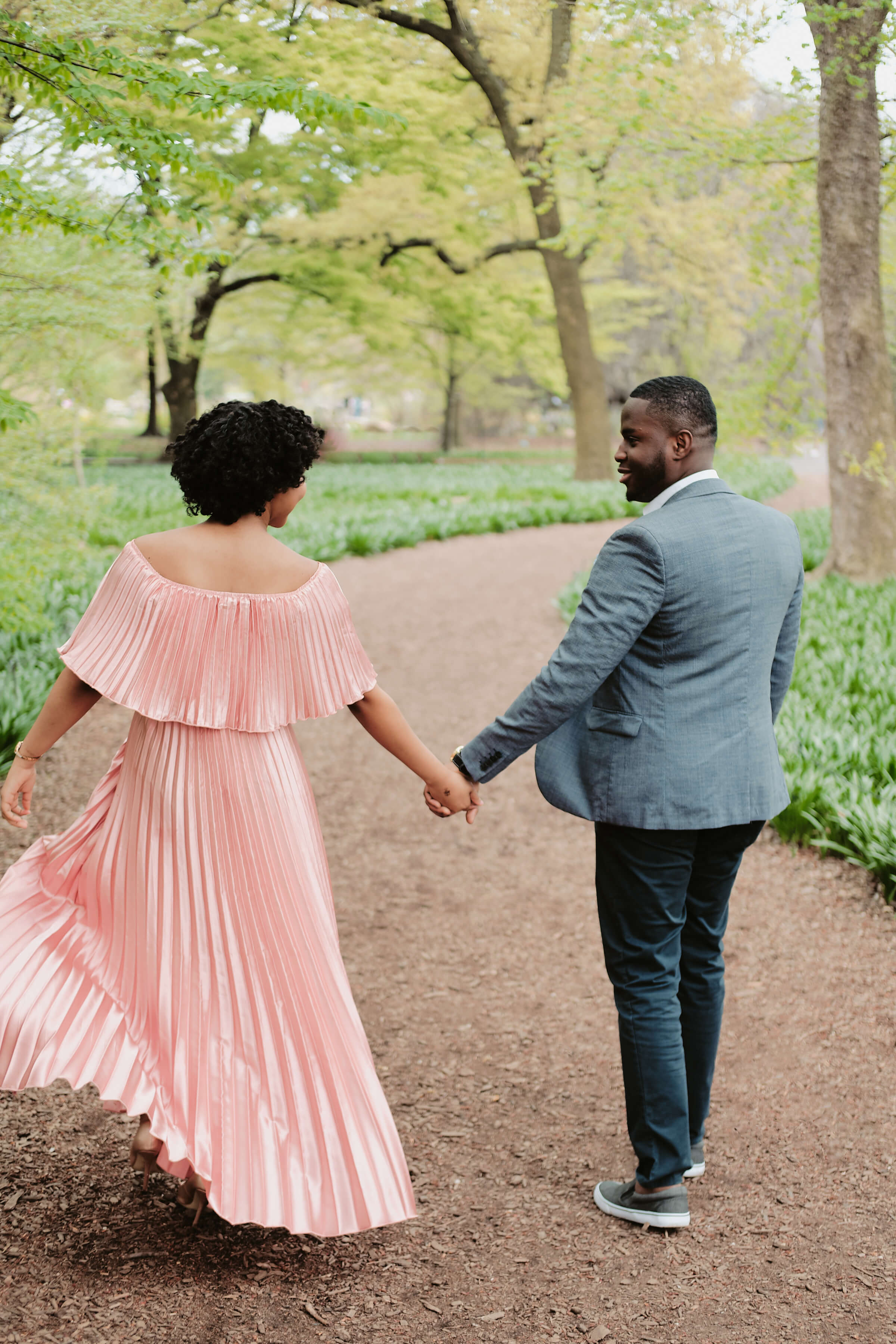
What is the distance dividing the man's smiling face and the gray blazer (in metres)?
0.07

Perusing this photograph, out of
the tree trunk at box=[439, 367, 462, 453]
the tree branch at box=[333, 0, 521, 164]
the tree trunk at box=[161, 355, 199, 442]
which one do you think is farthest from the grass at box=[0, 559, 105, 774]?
the tree trunk at box=[439, 367, 462, 453]

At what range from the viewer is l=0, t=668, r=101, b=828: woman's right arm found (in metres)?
2.31

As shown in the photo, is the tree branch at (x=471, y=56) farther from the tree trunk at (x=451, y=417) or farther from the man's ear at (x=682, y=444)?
the tree trunk at (x=451, y=417)

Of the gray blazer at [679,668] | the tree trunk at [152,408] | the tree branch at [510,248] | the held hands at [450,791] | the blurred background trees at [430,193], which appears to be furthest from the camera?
the tree trunk at [152,408]

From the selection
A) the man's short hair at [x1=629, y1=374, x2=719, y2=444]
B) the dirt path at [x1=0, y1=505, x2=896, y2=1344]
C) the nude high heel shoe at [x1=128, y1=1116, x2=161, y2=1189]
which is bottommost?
the dirt path at [x1=0, y1=505, x2=896, y2=1344]

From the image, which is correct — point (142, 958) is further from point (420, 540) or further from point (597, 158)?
point (420, 540)

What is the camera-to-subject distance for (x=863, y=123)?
7648 millimetres

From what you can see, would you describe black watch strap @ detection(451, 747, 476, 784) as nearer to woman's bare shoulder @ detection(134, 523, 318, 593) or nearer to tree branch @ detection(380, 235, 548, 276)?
woman's bare shoulder @ detection(134, 523, 318, 593)

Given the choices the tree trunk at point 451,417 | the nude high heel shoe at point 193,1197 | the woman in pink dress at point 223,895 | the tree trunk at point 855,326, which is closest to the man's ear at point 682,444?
the woman in pink dress at point 223,895

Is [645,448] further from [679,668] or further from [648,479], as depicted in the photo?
[679,668]

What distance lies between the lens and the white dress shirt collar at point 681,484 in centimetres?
235

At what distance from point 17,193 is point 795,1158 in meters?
3.97

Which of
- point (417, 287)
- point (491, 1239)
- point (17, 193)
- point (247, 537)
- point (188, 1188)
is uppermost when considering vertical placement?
point (417, 287)

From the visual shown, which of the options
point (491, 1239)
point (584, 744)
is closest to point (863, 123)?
point (584, 744)
